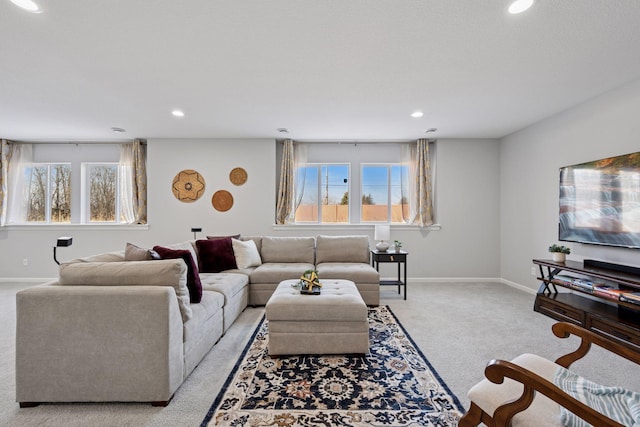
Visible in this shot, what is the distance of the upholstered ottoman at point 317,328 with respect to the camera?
2.45m

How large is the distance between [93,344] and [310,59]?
8.54 feet

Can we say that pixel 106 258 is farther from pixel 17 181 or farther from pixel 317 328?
pixel 17 181

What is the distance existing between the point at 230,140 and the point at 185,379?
410 cm

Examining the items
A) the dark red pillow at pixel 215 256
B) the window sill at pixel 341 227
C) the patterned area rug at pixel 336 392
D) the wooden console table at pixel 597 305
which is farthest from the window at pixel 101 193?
the wooden console table at pixel 597 305

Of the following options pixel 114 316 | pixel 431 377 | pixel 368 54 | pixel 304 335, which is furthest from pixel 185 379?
pixel 368 54

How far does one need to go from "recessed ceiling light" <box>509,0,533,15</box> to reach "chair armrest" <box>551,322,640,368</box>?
1910 mm

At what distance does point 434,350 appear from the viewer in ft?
8.54

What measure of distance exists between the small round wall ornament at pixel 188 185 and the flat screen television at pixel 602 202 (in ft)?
17.8

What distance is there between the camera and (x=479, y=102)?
3.53 metres

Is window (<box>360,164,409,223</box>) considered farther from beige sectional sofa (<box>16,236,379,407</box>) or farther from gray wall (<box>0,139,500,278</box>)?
beige sectional sofa (<box>16,236,379,407</box>)

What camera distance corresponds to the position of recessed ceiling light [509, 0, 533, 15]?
185 centimetres

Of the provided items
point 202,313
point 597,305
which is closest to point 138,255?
point 202,313

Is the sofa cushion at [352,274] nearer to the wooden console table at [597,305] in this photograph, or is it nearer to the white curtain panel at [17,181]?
the wooden console table at [597,305]

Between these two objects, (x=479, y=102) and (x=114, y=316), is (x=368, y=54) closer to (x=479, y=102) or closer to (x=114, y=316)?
(x=479, y=102)
